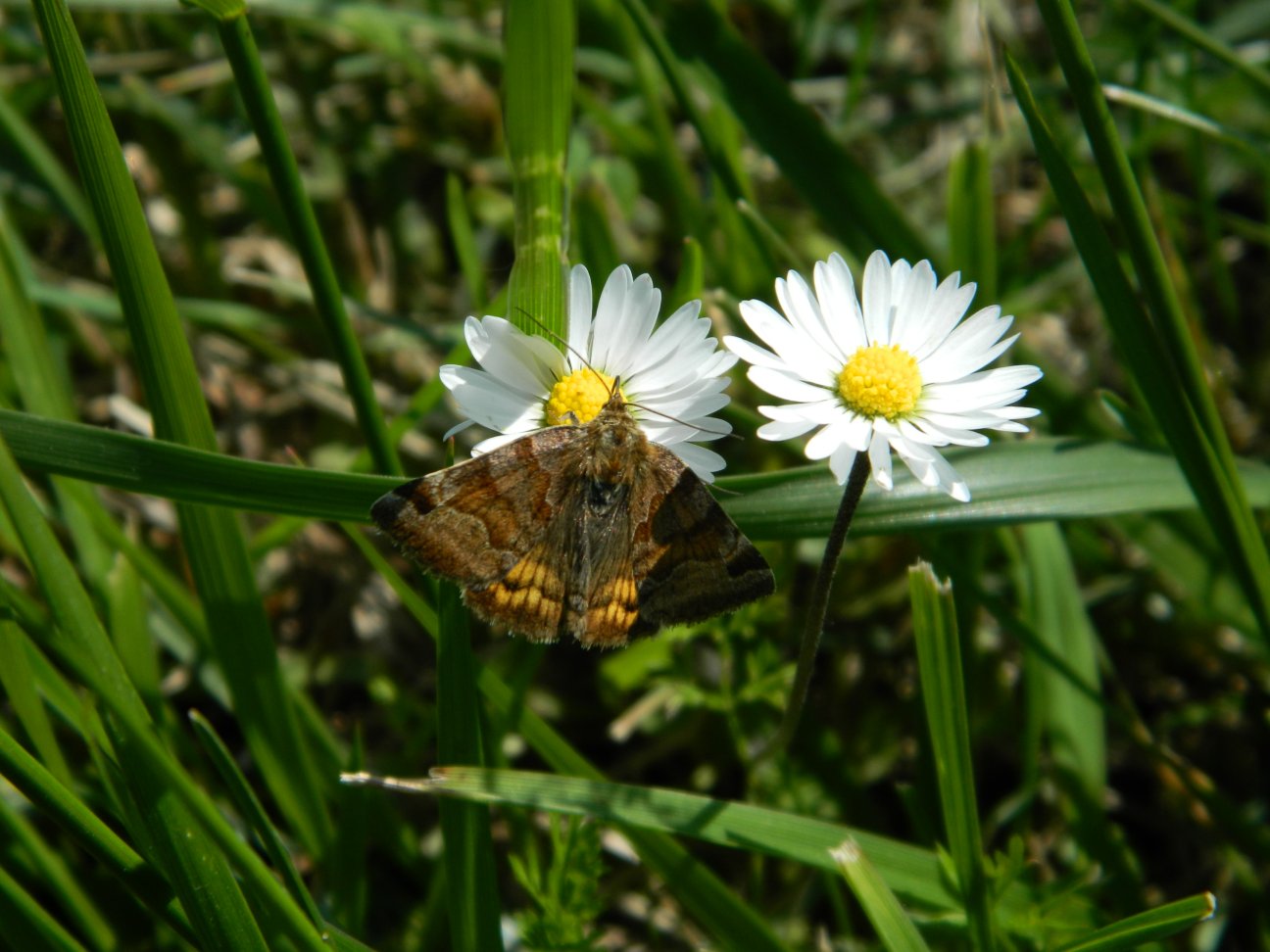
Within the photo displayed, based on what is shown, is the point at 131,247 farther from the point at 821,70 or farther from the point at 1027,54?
the point at 1027,54

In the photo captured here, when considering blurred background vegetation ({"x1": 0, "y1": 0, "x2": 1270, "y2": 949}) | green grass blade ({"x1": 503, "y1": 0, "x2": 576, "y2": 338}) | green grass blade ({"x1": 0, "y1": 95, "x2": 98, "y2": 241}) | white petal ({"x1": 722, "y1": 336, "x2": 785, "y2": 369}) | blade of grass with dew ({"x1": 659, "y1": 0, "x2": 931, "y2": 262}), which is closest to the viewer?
white petal ({"x1": 722, "y1": 336, "x2": 785, "y2": 369})

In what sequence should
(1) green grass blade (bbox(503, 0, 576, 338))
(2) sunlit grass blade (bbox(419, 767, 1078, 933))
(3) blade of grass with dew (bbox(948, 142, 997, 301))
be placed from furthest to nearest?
(3) blade of grass with dew (bbox(948, 142, 997, 301))
(1) green grass blade (bbox(503, 0, 576, 338))
(2) sunlit grass blade (bbox(419, 767, 1078, 933))

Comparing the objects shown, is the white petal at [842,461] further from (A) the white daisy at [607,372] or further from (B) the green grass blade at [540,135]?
(B) the green grass blade at [540,135]

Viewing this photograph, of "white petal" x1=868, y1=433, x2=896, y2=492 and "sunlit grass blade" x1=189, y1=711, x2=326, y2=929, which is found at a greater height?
"white petal" x1=868, y1=433, x2=896, y2=492

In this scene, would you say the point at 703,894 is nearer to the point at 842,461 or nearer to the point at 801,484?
the point at 801,484

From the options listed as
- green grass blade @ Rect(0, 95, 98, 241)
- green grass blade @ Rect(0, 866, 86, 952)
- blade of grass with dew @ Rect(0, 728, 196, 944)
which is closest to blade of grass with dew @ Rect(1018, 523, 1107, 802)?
blade of grass with dew @ Rect(0, 728, 196, 944)

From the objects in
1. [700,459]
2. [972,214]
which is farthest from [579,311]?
[972,214]

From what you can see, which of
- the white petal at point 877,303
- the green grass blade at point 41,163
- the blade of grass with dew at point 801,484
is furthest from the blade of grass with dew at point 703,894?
the green grass blade at point 41,163

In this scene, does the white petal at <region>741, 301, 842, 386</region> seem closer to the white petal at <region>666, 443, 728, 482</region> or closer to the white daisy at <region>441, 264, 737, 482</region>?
the white daisy at <region>441, 264, 737, 482</region>
